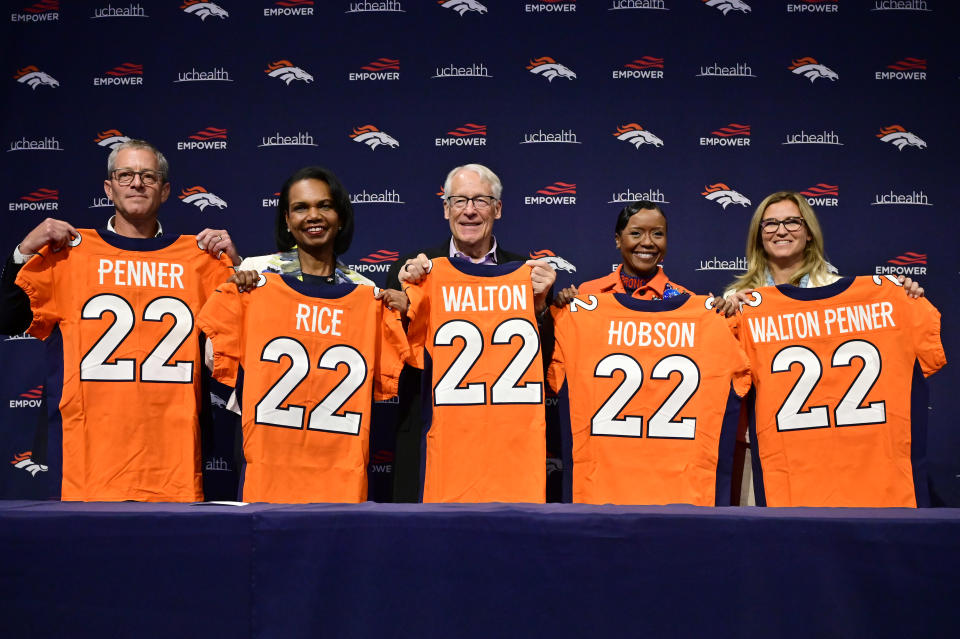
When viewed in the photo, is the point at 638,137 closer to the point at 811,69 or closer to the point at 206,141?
the point at 811,69

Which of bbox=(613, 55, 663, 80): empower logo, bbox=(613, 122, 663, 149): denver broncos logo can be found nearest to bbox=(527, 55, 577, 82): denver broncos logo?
bbox=(613, 55, 663, 80): empower logo

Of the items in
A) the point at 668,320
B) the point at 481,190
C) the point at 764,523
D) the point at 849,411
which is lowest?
the point at 764,523

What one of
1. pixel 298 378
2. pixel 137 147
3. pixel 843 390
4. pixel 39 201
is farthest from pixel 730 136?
pixel 39 201

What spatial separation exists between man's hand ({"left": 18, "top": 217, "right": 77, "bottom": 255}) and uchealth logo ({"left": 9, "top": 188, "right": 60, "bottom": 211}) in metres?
1.74

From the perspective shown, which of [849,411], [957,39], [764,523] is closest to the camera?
[764,523]

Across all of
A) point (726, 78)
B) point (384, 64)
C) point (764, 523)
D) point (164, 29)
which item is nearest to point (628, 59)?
point (726, 78)

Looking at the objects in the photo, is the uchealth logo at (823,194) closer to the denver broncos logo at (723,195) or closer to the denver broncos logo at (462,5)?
the denver broncos logo at (723,195)

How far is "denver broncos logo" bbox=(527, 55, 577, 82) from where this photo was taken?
462 centimetres

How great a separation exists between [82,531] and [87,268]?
69.2 inches

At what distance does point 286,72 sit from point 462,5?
1.17m

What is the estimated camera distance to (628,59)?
4.63 meters

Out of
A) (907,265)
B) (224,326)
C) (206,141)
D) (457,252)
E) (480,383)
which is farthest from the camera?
(206,141)

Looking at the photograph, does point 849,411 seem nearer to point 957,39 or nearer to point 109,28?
point 957,39

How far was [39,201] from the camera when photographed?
4.65m
